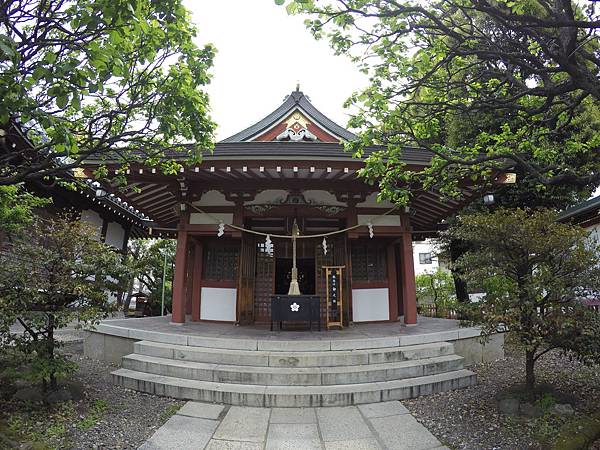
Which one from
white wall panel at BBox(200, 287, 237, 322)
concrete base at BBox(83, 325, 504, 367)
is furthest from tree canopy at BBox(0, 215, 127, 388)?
white wall panel at BBox(200, 287, 237, 322)

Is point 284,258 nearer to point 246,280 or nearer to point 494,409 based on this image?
point 246,280

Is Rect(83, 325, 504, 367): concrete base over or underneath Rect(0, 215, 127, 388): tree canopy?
underneath

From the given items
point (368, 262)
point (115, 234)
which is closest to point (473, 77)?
point (368, 262)

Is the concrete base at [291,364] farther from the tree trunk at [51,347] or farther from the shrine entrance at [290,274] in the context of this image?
the shrine entrance at [290,274]

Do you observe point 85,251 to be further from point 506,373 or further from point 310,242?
point 506,373

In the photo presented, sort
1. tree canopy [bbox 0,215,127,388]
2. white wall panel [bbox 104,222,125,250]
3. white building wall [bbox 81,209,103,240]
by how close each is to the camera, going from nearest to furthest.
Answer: tree canopy [bbox 0,215,127,388], white building wall [bbox 81,209,103,240], white wall panel [bbox 104,222,125,250]

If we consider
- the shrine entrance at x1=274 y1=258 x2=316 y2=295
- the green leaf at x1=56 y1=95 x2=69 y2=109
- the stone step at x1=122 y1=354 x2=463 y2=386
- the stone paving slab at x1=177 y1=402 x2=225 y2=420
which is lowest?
the stone paving slab at x1=177 y1=402 x2=225 y2=420

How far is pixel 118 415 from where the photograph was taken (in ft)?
14.1

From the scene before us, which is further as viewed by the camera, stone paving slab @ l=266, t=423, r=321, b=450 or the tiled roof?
the tiled roof

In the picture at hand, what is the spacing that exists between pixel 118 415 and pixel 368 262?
6764 mm

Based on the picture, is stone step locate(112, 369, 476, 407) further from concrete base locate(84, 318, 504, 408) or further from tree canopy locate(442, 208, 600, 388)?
tree canopy locate(442, 208, 600, 388)

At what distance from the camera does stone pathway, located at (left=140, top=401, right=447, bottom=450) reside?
3.69 m

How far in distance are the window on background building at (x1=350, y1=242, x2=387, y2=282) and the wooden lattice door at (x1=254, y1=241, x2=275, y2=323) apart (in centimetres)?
224

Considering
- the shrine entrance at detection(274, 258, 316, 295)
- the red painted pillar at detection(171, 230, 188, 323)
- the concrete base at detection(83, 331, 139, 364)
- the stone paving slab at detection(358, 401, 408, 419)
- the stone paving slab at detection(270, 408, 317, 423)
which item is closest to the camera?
the stone paving slab at detection(270, 408, 317, 423)
